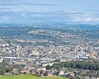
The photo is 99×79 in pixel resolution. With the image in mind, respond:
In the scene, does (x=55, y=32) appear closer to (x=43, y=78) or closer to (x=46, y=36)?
(x=46, y=36)

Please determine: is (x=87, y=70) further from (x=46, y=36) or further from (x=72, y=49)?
(x=46, y=36)

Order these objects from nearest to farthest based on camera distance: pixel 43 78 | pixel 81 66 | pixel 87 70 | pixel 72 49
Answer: pixel 43 78 → pixel 87 70 → pixel 81 66 → pixel 72 49

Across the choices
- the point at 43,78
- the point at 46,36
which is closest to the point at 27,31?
the point at 46,36

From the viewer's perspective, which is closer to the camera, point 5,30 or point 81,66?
point 81,66

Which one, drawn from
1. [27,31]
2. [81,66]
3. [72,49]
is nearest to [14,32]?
[27,31]

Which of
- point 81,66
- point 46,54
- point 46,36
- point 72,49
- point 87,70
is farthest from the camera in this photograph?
point 46,36

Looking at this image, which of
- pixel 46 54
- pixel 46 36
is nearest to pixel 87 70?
pixel 46 54

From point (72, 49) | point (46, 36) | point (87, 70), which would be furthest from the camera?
point (46, 36)

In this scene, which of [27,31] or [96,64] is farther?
[27,31]

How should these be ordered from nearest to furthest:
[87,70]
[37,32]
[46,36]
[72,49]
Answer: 1. [87,70]
2. [72,49]
3. [46,36]
4. [37,32]
